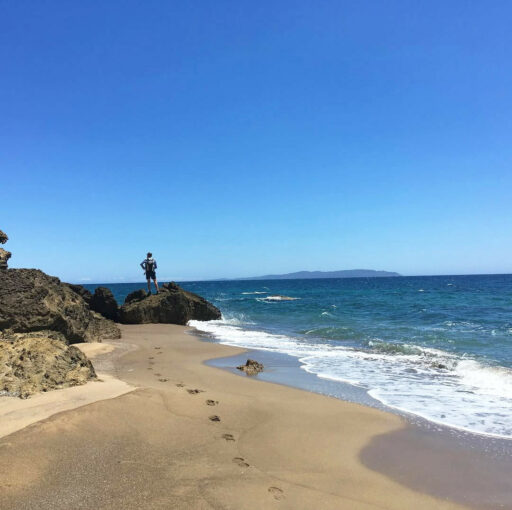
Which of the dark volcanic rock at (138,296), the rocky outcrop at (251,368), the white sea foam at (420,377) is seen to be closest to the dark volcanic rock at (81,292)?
the dark volcanic rock at (138,296)

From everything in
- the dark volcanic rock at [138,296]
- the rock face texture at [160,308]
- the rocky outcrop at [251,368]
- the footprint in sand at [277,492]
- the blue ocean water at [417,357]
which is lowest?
the blue ocean water at [417,357]

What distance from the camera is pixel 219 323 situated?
2091cm

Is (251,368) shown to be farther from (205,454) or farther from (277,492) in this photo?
(277,492)

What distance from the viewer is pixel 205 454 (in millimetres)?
4270

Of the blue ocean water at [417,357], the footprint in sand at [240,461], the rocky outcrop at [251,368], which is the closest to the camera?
the footprint in sand at [240,461]

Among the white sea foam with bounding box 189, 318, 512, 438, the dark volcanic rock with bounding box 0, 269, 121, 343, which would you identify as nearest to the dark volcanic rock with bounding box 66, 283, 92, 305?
the white sea foam with bounding box 189, 318, 512, 438

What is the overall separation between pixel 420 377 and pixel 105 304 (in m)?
14.5

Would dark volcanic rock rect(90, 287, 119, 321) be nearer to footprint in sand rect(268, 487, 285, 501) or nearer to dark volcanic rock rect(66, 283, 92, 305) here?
dark volcanic rock rect(66, 283, 92, 305)

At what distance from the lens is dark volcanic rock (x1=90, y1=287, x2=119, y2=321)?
18594mm

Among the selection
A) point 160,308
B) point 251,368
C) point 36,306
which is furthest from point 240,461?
point 160,308

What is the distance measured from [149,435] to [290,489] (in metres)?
1.74

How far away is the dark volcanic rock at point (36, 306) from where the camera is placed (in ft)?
27.4

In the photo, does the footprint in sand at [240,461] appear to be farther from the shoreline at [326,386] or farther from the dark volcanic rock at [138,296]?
the dark volcanic rock at [138,296]

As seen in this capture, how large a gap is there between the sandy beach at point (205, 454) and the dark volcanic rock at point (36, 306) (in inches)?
130
